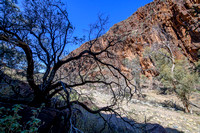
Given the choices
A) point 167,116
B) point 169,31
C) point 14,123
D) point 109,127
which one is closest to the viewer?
point 14,123

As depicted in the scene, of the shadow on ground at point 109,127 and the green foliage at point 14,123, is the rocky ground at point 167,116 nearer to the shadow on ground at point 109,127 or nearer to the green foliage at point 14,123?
the shadow on ground at point 109,127

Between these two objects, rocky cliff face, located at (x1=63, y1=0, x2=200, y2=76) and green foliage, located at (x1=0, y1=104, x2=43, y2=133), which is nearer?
green foliage, located at (x1=0, y1=104, x2=43, y2=133)

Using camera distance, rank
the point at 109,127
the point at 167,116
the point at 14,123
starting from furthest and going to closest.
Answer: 1. the point at 167,116
2. the point at 109,127
3. the point at 14,123

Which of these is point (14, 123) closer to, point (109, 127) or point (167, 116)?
point (109, 127)

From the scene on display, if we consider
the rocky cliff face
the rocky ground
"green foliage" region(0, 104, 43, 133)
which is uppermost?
the rocky cliff face

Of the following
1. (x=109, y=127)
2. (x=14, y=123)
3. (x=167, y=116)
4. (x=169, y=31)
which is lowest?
(x=167, y=116)

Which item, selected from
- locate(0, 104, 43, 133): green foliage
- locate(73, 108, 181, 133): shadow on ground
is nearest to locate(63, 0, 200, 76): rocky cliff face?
locate(73, 108, 181, 133): shadow on ground

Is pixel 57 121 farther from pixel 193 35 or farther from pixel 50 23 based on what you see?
pixel 193 35

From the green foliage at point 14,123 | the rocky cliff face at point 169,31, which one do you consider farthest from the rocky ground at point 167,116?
the rocky cliff face at point 169,31

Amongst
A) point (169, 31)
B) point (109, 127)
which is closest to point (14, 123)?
point (109, 127)

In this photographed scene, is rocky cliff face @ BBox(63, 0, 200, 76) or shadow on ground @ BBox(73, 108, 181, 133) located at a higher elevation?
rocky cliff face @ BBox(63, 0, 200, 76)

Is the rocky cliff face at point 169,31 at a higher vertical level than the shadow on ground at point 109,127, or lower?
higher

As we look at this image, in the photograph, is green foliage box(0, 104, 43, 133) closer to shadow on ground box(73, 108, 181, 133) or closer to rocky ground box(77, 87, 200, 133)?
shadow on ground box(73, 108, 181, 133)

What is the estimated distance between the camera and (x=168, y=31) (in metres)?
25.6
